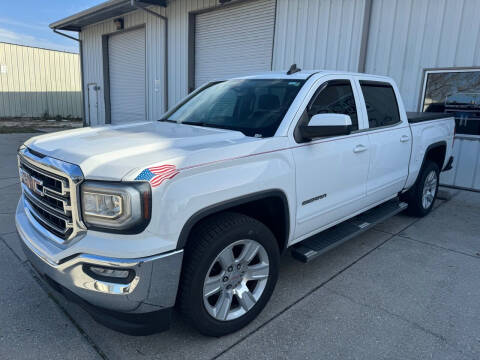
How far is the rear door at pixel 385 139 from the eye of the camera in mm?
3860

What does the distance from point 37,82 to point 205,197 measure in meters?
26.1

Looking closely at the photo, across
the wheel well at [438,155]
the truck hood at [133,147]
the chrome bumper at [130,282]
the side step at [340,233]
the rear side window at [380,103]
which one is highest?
the rear side window at [380,103]

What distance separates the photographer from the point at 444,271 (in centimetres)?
374

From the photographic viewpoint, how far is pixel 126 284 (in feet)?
6.64

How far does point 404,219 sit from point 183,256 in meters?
4.16

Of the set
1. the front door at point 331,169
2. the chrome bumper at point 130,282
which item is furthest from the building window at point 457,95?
the chrome bumper at point 130,282

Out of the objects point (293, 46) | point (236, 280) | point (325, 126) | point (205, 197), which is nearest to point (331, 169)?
point (325, 126)

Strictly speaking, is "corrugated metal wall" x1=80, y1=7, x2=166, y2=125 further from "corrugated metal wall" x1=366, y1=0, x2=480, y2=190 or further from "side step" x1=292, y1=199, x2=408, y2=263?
"side step" x1=292, y1=199, x2=408, y2=263

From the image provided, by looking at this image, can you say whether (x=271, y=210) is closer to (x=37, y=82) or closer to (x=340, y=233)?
(x=340, y=233)

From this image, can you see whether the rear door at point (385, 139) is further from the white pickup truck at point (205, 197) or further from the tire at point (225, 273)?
the tire at point (225, 273)

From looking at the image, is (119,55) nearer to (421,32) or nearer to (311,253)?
(421,32)

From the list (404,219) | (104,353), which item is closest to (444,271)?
(404,219)

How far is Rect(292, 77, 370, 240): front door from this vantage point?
297cm

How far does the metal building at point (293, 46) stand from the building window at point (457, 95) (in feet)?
0.05
